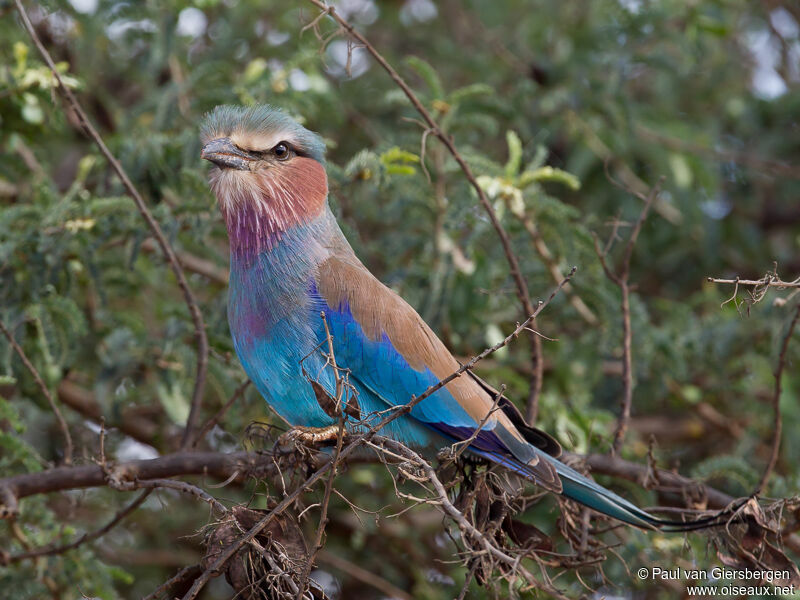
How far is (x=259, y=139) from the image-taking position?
3.77m

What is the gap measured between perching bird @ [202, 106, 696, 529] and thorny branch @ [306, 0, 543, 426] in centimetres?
23

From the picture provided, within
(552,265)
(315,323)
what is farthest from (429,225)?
(315,323)

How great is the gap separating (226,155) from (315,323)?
75cm

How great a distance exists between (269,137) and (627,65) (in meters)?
3.07

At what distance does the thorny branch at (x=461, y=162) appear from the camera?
10.8 feet

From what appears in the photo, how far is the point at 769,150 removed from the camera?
6.21 meters

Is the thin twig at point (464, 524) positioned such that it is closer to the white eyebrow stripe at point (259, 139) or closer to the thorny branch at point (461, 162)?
the thorny branch at point (461, 162)

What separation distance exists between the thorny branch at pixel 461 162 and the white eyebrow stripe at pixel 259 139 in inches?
17.5

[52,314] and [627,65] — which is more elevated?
[52,314]

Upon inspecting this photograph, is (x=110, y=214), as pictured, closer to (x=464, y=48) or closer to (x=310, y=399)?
(x=310, y=399)

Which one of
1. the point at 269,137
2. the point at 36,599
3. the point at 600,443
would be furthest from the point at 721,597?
the point at 36,599

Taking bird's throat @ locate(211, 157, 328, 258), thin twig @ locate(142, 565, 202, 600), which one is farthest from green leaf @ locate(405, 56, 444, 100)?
thin twig @ locate(142, 565, 202, 600)

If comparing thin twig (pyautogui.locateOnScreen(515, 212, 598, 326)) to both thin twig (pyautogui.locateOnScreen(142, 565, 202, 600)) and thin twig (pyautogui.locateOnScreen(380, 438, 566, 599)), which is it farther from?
thin twig (pyautogui.locateOnScreen(142, 565, 202, 600))

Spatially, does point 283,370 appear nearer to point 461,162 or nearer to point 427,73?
point 461,162
